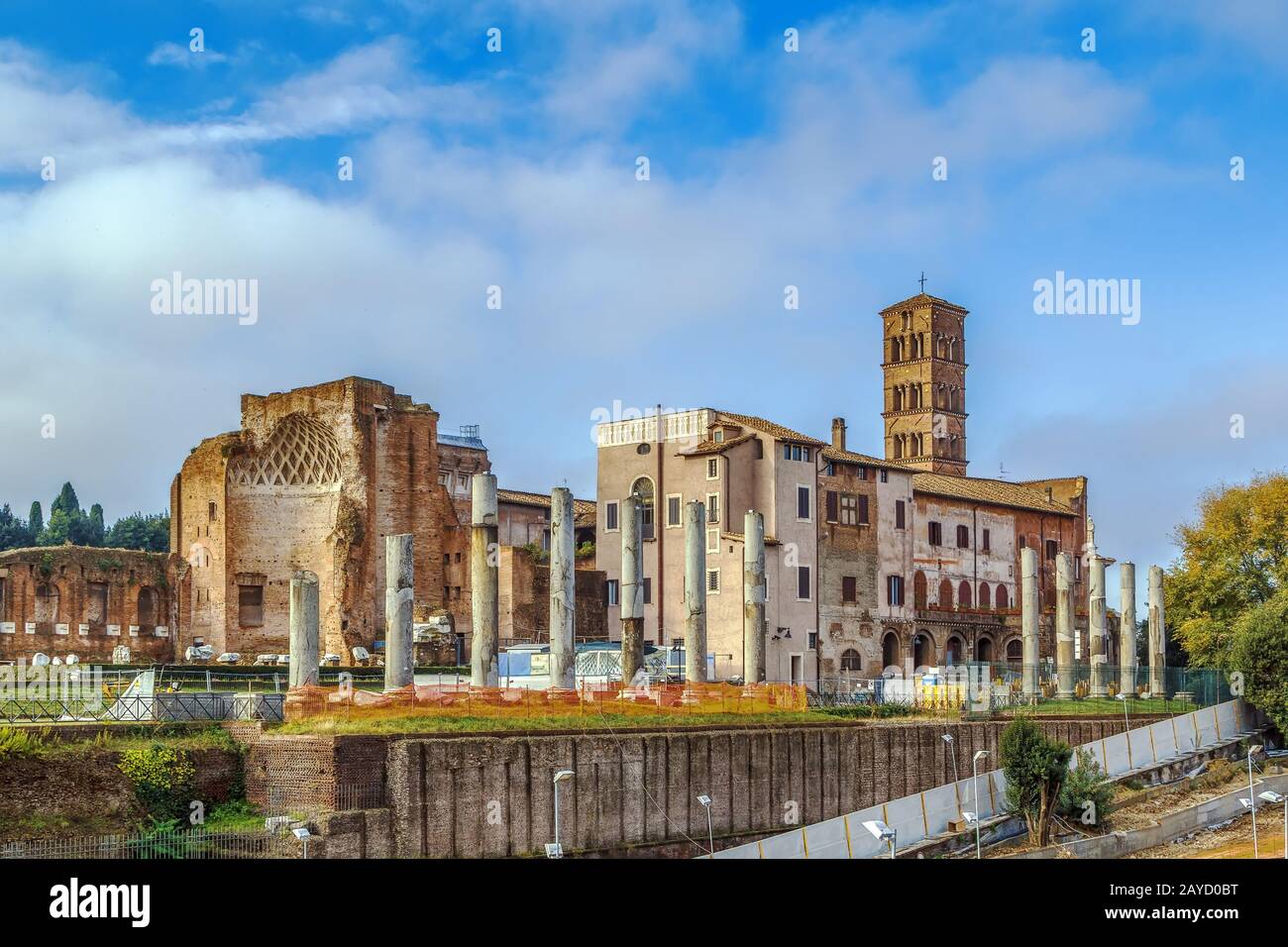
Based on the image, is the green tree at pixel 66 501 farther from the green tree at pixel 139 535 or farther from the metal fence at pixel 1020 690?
the metal fence at pixel 1020 690

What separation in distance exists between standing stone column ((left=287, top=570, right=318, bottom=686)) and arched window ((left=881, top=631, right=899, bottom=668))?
102 ft

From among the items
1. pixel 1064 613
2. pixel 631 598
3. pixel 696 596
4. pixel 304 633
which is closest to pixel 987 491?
pixel 1064 613

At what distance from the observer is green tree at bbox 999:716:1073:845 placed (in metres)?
32.9

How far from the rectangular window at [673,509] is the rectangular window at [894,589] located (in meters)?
8.84

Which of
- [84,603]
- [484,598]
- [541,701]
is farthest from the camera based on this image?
[84,603]

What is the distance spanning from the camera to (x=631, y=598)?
129 ft

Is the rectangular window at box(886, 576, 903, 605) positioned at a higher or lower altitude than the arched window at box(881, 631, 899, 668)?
higher

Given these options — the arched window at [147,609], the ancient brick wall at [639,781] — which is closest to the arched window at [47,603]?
the arched window at [147,609]

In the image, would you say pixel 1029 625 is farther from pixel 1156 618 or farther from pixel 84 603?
pixel 84 603

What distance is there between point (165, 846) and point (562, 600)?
43.8 ft

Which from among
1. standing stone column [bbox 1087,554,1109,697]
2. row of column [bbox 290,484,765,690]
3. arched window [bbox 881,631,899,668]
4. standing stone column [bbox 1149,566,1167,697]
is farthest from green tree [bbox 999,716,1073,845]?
arched window [bbox 881,631,899,668]

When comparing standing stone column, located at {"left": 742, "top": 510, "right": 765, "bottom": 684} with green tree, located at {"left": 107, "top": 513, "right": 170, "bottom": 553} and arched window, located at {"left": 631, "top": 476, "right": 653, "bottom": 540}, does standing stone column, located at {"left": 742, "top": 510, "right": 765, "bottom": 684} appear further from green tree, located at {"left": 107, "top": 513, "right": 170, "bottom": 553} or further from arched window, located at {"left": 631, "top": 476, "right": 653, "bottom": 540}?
Answer: green tree, located at {"left": 107, "top": 513, "right": 170, "bottom": 553}

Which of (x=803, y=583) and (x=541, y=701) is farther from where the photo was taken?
(x=803, y=583)
